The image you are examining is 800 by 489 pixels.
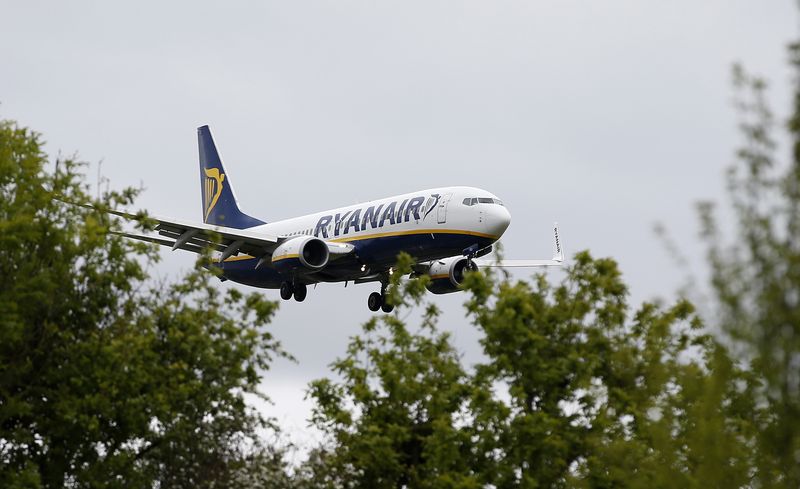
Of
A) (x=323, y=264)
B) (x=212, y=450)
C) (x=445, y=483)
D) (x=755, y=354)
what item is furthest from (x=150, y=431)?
(x=323, y=264)

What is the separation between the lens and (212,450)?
31.8 meters

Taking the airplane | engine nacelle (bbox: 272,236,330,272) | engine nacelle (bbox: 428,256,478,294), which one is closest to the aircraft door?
the airplane

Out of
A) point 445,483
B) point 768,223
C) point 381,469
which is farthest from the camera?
point 381,469

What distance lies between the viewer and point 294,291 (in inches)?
2201

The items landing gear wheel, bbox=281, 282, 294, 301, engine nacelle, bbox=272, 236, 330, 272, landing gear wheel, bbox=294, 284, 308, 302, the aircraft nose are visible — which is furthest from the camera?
landing gear wheel, bbox=281, 282, 294, 301

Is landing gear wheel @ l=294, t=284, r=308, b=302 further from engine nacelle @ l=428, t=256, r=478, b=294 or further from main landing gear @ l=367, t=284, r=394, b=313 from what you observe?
engine nacelle @ l=428, t=256, r=478, b=294

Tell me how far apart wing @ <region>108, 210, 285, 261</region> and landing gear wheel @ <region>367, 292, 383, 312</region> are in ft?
15.8

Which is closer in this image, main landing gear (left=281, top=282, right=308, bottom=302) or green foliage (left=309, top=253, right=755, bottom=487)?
green foliage (left=309, top=253, right=755, bottom=487)

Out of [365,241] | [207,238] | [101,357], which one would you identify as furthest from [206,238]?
[101,357]

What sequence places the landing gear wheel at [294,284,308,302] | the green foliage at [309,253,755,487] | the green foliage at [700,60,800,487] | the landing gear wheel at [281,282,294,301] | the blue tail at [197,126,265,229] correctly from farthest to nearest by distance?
the blue tail at [197,126,265,229] < the landing gear wheel at [281,282,294,301] < the landing gear wheel at [294,284,308,302] < the green foliage at [309,253,755,487] < the green foliage at [700,60,800,487]

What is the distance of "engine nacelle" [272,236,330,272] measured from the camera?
52719 millimetres

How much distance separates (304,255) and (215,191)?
21.4m

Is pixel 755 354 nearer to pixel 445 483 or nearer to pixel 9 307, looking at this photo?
pixel 445 483

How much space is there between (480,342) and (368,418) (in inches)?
125
